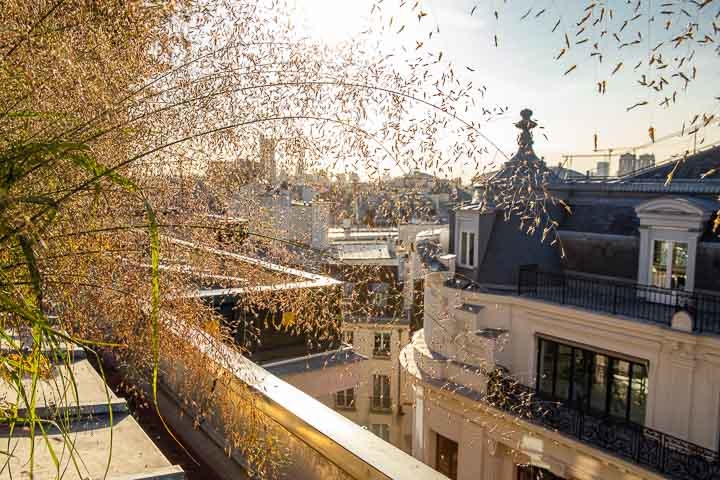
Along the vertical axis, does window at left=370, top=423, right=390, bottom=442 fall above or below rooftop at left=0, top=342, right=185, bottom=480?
below

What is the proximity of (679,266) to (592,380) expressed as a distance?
4.21 feet

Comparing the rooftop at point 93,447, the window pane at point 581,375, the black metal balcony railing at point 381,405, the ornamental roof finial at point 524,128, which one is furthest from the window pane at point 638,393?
the black metal balcony railing at point 381,405

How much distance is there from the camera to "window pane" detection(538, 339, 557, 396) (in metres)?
5.73

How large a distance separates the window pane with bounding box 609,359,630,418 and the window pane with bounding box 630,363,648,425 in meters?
0.06

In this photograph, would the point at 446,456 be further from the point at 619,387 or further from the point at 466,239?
the point at 466,239

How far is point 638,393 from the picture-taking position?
5.10 m

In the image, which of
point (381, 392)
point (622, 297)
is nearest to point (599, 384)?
point (622, 297)

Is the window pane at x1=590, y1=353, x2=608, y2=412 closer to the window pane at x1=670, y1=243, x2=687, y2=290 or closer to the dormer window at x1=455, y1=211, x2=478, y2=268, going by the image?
the window pane at x1=670, y1=243, x2=687, y2=290

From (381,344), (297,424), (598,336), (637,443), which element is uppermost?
(297,424)

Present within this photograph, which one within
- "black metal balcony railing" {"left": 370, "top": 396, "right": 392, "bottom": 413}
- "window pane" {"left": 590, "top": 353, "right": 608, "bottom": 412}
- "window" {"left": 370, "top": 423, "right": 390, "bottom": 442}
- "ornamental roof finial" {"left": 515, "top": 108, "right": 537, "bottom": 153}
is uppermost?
"ornamental roof finial" {"left": 515, "top": 108, "right": 537, "bottom": 153}

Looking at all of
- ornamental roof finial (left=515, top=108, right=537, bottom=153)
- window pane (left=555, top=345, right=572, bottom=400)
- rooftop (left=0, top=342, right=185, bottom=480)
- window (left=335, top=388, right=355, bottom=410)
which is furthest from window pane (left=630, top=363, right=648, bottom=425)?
rooftop (left=0, top=342, right=185, bottom=480)

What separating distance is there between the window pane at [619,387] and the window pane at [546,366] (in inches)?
23.6

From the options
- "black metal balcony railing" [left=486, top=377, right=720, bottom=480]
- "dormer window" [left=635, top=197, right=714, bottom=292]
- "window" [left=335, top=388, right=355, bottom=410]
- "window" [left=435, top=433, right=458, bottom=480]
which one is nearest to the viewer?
"window" [left=335, top=388, right=355, bottom=410]

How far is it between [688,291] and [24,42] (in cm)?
522
